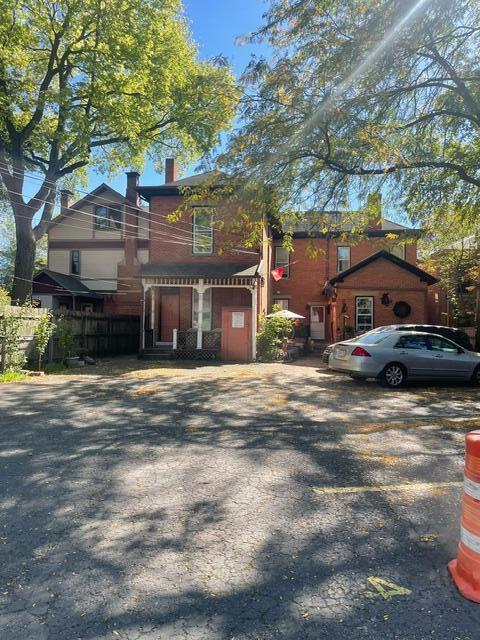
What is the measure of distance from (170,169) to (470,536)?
26077mm

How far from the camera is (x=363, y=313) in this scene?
23.1m

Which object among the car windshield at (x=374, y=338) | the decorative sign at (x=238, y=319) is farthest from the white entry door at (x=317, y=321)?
the car windshield at (x=374, y=338)

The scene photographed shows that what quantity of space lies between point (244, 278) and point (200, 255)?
11.5ft

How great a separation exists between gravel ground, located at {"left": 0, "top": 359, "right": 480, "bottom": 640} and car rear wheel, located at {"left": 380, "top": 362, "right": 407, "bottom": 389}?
3850mm

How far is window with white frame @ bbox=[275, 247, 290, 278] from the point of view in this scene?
91.5 ft

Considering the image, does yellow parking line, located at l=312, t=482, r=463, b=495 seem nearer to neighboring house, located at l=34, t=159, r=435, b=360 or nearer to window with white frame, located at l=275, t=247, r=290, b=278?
neighboring house, located at l=34, t=159, r=435, b=360

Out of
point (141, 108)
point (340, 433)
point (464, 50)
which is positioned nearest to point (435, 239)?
point (464, 50)

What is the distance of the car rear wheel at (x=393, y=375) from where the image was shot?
1161 cm

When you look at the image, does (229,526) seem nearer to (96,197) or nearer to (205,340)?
(205,340)

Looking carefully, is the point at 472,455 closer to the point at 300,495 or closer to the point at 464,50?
the point at 300,495

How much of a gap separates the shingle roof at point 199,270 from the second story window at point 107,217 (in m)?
10.1

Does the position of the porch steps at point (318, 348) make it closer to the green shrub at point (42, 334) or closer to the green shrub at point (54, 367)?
the green shrub at point (54, 367)

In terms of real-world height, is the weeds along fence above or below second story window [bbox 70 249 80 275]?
below

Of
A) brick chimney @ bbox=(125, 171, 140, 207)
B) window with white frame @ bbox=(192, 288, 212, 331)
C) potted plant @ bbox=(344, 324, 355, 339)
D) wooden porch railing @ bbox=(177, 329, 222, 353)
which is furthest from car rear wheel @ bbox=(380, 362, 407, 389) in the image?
brick chimney @ bbox=(125, 171, 140, 207)
